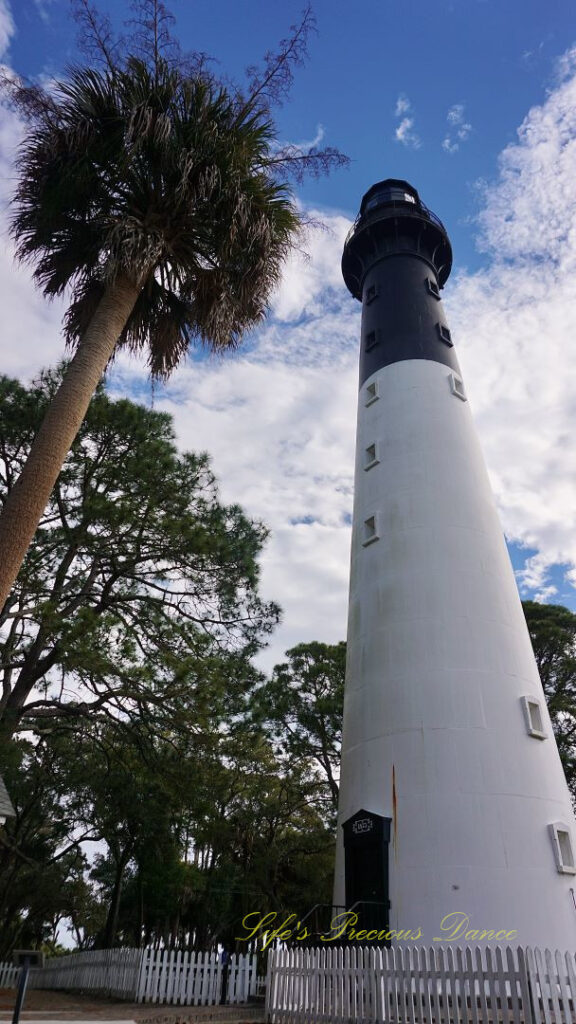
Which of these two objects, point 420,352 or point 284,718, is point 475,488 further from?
point 284,718

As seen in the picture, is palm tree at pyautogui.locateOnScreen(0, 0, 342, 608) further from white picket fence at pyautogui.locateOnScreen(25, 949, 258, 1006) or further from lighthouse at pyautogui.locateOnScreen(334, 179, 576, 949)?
white picket fence at pyautogui.locateOnScreen(25, 949, 258, 1006)

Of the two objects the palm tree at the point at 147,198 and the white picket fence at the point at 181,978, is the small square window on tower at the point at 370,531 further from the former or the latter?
the white picket fence at the point at 181,978

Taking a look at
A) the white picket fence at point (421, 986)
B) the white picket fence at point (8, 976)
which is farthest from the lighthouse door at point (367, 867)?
the white picket fence at point (8, 976)

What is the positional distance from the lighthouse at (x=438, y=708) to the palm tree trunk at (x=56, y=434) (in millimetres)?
6646

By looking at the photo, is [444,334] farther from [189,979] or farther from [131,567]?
[189,979]

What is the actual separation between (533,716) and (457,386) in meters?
7.19

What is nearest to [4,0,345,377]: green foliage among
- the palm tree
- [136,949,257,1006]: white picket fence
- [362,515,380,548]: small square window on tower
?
the palm tree

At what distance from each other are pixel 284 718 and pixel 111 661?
11.1 m

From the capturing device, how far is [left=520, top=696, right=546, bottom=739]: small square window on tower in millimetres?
9966

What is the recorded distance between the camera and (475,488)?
1259cm

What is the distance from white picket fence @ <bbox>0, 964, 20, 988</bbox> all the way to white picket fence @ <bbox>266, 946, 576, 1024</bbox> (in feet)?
42.9

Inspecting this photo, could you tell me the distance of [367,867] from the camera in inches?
380

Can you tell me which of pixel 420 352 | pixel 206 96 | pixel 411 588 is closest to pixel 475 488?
pixel 411 588

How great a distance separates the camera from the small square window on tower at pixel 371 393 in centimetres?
1471
